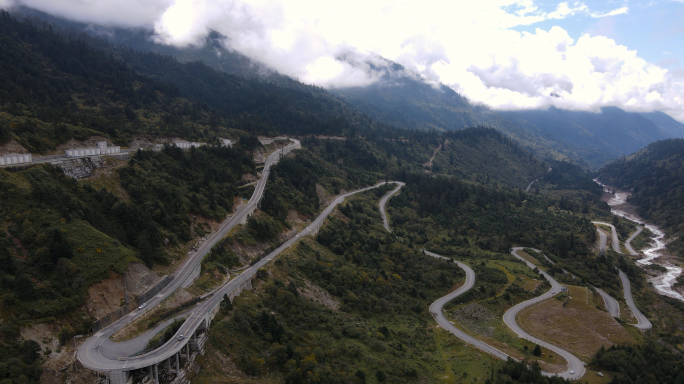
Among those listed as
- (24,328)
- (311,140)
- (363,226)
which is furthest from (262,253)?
(311,140)

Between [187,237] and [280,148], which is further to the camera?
[280,148]

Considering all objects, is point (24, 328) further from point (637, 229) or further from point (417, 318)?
point (637, 229)

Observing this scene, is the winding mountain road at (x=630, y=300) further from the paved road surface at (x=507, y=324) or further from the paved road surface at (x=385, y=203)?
the paved road surface at (x=385, y=203)

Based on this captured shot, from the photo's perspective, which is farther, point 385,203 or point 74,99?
point 385,203

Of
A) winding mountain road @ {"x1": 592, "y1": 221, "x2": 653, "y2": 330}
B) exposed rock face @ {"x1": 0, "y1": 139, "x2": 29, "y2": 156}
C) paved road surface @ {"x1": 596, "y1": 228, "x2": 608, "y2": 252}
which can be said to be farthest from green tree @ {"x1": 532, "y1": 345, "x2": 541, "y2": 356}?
paved road surface @ {"x1": 596, "y1": 228, "x2": 608, "y2": 252}

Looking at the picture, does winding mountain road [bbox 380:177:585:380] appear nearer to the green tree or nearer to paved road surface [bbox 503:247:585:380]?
paved road surface [bbox 503:247:585:380]

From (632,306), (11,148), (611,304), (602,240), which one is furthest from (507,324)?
(602,240)

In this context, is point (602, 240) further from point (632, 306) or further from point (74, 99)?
point (74, 99)
